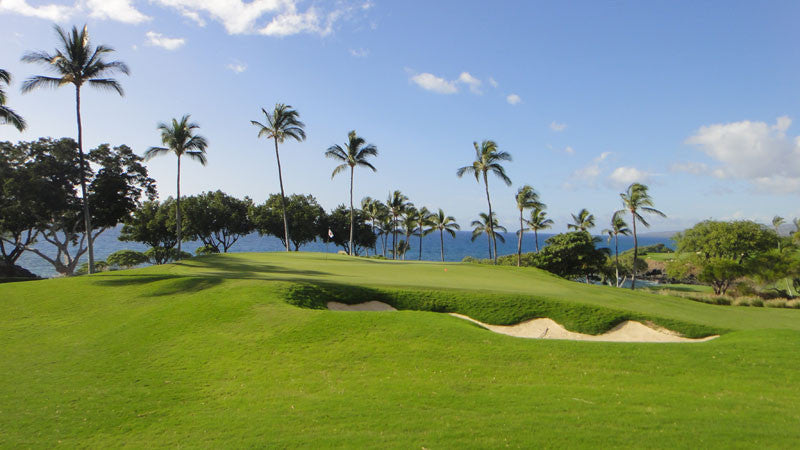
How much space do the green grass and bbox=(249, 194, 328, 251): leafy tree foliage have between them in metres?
51.3

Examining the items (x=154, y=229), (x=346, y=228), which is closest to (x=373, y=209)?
(x=346, y=228)

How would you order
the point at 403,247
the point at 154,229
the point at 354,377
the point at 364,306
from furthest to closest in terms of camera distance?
the point at 403,247 → the point at 154,229 → the point at 364,306 → the point at 354,377

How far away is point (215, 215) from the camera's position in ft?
221

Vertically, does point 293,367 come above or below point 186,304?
below

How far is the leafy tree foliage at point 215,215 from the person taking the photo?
210 ft

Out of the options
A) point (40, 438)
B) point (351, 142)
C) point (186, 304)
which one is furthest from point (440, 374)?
point (351, 142)

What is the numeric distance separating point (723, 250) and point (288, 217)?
63.2 meters

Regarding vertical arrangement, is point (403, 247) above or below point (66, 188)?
below

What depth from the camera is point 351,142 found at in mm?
52594

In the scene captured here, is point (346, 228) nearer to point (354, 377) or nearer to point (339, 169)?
point (339, 169)

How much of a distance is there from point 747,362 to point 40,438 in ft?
58.0

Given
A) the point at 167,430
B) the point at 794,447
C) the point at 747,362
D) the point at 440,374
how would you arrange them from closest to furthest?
1. the point at 794,447
2. the point at 167,430
3. the point at 440,374
4. the point at 747,362

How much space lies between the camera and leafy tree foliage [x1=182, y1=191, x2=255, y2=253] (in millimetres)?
64125

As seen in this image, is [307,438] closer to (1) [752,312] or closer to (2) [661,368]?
(2) [661,368]
